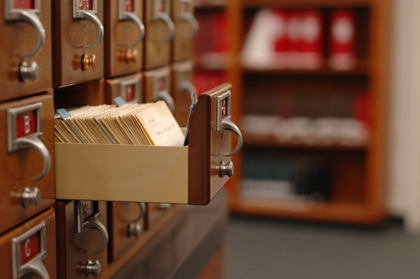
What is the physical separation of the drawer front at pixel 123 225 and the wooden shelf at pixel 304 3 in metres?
2.45

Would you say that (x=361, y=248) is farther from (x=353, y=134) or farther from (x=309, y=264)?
(x=353, y=134)

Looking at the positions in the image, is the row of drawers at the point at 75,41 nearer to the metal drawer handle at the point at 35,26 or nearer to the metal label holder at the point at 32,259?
the metal drawer handle at the point at 35,26

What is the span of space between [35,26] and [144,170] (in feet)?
1.09

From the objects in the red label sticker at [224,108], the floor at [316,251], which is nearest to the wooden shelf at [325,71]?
the floor at [316,251]

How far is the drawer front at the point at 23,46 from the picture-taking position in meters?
1.02

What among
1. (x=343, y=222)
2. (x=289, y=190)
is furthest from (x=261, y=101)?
(x=343, y=222)

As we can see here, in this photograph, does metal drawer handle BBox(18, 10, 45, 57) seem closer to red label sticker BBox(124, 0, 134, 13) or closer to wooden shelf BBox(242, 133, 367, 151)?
red label sticker BBox(124, 0, 134, 13)

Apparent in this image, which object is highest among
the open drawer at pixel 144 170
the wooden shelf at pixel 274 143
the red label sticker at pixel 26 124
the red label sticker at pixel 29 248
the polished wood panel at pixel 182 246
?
the red label sticker at pixel 26 124

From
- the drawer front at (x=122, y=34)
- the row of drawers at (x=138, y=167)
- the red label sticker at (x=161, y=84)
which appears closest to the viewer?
the row of drawers at (x=138, y=167)

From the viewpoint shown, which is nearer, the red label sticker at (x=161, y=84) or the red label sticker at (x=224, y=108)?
the red label sticker at (x=224, y=108)

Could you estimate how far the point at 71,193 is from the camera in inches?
49.9

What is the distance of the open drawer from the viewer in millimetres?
Result: 1230

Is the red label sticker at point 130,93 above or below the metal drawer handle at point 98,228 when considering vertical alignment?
above

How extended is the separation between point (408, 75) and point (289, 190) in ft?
3.07
